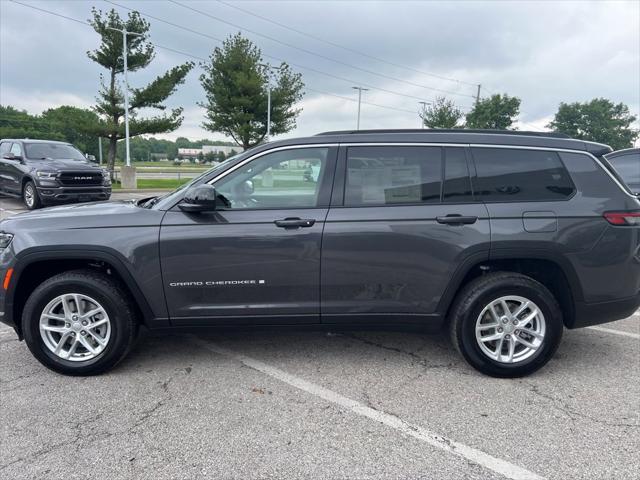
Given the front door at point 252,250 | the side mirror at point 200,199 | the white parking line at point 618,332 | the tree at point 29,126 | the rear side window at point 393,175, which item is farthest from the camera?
the tree at point 29,126

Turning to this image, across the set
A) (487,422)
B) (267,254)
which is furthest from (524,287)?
(267,254)

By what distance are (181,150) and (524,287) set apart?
358ft

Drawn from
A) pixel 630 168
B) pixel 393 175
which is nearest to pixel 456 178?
pixel 393 175

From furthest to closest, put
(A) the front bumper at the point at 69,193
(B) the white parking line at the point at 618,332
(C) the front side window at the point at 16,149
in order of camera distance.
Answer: (C) the front side window at the point at 16,149 < (A) the front bumper at the point at 69,193 < (B) the white parking line at the point at 618,332

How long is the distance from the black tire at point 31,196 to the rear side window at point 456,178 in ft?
36.2

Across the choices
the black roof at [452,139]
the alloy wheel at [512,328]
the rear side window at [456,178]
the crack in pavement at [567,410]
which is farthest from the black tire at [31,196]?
the crack in pavement at [567,410]

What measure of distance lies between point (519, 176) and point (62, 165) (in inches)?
449

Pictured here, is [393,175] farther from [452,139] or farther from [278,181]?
[278,181]

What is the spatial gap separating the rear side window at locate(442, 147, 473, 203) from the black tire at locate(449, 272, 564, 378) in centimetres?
64

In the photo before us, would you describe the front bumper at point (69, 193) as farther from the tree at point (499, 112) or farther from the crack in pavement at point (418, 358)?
the tree at point (499, 112)

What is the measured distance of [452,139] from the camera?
3352mm

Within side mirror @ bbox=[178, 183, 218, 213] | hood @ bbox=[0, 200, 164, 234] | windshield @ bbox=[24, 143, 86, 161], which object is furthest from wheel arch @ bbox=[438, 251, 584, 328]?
windshield @ bbox=[24, 143, 86, 161]

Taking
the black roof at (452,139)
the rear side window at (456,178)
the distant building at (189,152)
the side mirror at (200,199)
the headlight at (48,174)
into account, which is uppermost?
the distant building at (189,152)

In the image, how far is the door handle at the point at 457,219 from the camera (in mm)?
3193
